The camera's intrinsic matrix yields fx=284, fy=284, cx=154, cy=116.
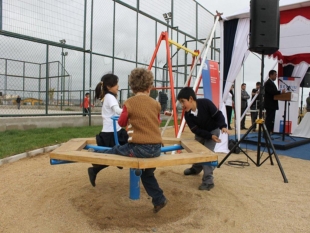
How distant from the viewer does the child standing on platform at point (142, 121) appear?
2477 millimetres

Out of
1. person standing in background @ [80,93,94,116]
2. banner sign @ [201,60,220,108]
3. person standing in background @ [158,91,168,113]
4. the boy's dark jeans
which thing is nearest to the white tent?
banner sign @ [201,60,220,108]

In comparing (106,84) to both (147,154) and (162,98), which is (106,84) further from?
(162,98)

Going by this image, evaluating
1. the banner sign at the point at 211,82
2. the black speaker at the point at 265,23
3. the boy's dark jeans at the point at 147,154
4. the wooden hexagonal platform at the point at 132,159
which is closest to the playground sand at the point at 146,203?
the boy's dark jeans at the point at 147,154

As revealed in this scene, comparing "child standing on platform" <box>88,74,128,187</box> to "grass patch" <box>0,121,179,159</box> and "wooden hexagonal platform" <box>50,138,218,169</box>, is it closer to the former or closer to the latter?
"wooden hexagonal platform" <box>50,138,218,169</box>

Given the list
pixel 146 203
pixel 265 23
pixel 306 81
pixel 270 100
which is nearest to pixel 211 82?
pixel 270 100

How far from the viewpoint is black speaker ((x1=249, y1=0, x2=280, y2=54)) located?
4.26 m

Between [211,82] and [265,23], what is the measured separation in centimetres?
244

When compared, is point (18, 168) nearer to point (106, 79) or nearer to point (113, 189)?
point (113, 189)

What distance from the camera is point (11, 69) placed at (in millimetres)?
7922

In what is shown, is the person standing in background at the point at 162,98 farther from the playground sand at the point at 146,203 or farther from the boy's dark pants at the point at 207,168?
the boy's dark pants at the point at 207,168

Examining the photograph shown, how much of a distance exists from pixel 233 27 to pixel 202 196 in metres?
4.25

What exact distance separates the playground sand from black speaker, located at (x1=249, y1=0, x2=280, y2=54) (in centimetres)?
202

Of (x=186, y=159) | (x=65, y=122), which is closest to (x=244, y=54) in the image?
(x=186, y=159)

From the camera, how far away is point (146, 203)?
3045 mm
